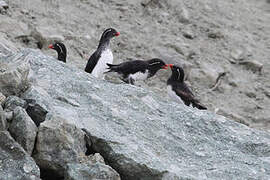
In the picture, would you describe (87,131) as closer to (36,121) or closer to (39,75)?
(36,121)

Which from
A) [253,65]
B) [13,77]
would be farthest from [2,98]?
[253,65]

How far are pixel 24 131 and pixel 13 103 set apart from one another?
77 cm

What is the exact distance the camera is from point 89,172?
23.9ft

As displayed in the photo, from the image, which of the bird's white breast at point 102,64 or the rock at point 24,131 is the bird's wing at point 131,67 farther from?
the rock at point 24,131

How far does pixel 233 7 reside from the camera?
23031mm

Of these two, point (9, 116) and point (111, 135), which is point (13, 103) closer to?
point (9, 116)

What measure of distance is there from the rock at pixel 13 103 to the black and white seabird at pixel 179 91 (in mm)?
5736

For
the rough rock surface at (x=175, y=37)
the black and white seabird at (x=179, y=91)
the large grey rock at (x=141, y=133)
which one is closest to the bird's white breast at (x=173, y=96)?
the black and white seabird at (x=179, y=91)

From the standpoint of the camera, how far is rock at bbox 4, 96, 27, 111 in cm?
807

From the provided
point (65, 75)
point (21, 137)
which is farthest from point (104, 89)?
point (21, 137)

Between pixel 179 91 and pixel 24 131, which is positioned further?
pixel 179 91

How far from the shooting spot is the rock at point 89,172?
7.25m

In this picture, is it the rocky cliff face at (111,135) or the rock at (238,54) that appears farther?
the rock at (238,54)

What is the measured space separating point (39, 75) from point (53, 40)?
7549mm
